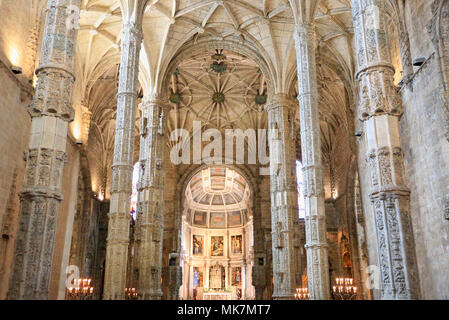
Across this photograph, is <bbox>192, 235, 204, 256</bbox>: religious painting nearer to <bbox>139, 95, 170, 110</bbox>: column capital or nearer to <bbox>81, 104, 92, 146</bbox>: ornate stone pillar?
<bbox>81, 104, 92, 146</bbox>: ornate stone pillar

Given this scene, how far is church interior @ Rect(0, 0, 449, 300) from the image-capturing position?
8.60 m

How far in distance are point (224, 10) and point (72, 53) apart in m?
15.7

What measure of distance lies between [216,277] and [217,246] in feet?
10.9

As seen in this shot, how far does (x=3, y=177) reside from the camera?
1449 cm

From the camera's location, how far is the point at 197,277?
1769 inches

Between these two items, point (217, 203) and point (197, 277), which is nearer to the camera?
point (197, 277)

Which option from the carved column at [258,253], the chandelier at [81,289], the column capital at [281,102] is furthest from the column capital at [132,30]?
the carved column at [258,253]

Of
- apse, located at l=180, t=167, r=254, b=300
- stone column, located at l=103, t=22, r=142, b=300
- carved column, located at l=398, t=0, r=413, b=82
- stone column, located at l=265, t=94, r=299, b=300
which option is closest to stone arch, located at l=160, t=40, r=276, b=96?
stone column, located at l=265, t=94, r=299, b=300

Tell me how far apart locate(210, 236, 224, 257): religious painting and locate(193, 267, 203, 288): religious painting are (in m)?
2.26

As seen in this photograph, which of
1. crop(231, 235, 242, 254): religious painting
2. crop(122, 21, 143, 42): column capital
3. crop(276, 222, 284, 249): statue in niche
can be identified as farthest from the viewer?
crop(231, 235, 242, 254): religious painting

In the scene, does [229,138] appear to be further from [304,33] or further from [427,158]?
[427,158]

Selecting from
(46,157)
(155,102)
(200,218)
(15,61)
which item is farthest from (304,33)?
(200,218)

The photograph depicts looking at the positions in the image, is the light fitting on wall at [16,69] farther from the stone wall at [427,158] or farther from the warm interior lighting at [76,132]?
the stone wall at [427,158]
